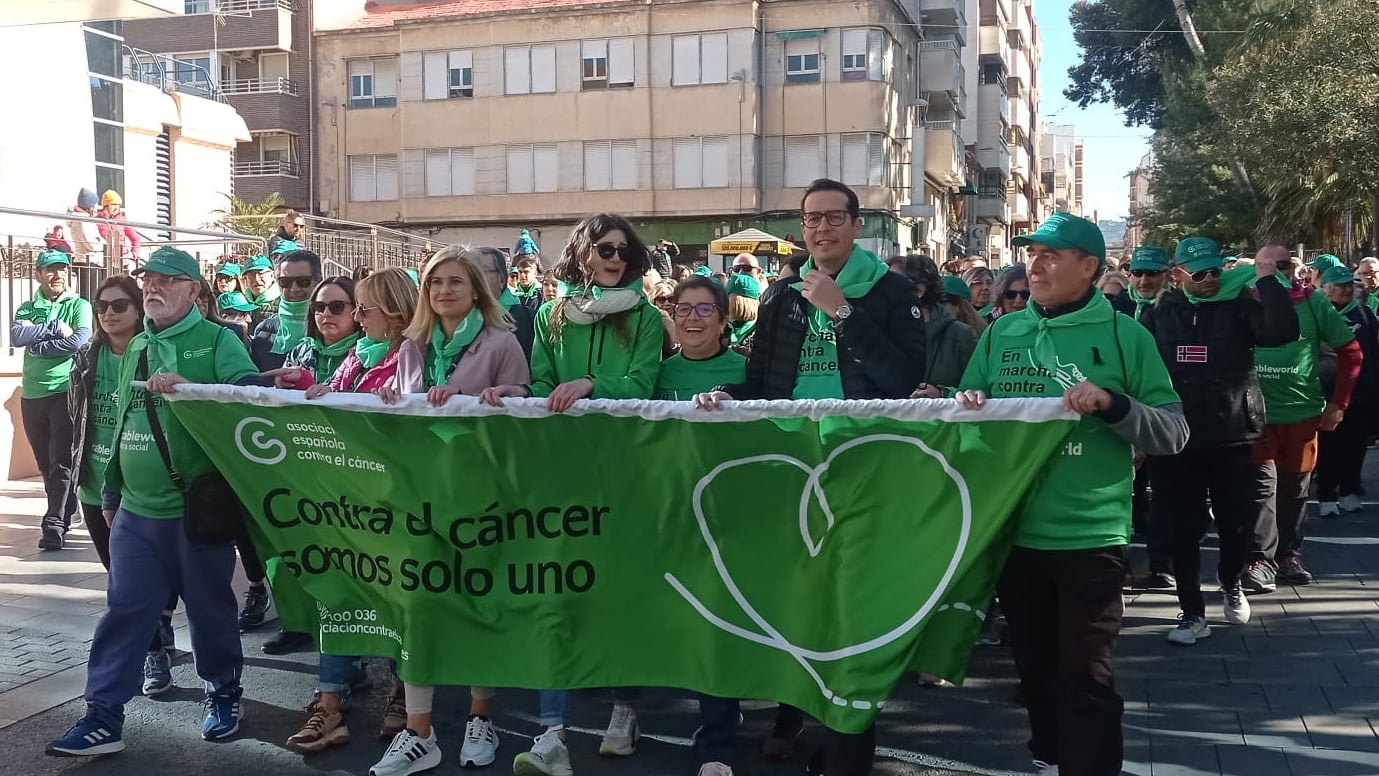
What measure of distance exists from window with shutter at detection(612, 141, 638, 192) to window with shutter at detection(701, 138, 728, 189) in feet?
7.00

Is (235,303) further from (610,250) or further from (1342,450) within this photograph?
(1342,450)

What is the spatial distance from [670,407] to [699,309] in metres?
0.77

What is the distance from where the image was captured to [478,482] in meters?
4.55

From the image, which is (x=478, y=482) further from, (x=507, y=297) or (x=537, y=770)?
(x=507, y=297)

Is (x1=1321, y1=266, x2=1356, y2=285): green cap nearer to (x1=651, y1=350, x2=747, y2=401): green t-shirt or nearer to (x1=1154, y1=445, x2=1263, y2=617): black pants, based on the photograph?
(x1=1154, y1=445, x2=1263, y2=617): black pants

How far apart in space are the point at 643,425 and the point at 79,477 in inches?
111

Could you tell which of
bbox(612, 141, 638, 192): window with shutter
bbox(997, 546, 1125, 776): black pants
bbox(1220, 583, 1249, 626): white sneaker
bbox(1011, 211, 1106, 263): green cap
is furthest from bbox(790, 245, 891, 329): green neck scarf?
bbox(612, 141, 638, 192): window with shutter

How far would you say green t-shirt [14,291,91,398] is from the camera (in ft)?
28.2

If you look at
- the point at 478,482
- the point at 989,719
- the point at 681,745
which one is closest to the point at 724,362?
the point at 478,482

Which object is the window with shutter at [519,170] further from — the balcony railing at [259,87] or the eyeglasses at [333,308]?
the eyeglasses at [333,308]

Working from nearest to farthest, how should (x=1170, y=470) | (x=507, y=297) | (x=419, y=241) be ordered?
(x=1170, y=470)
(x=507, y=297)
(x=419, y=241)

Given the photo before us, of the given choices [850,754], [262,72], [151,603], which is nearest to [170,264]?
[151,603]

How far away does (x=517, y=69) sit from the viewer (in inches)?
1510

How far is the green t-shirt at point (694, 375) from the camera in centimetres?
502
